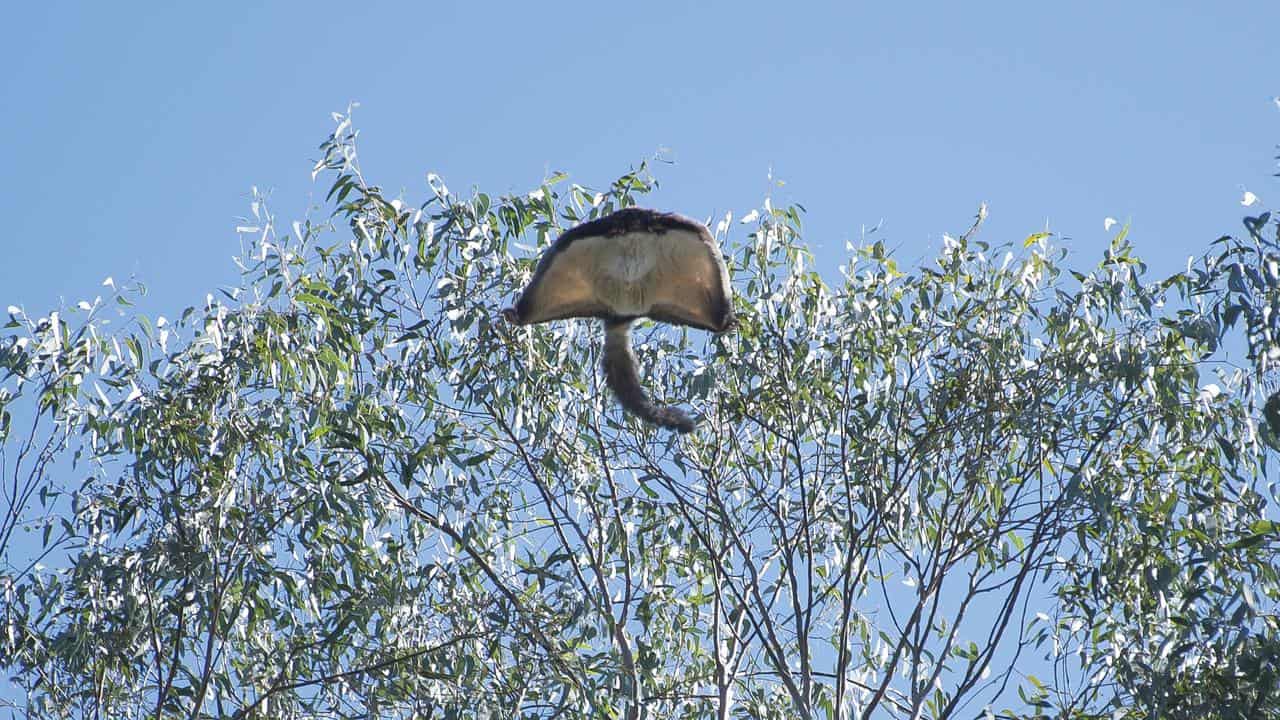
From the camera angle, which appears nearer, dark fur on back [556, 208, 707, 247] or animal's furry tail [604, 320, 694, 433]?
dark fur on back [556, 208, 707, 247]

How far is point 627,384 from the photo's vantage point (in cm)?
510

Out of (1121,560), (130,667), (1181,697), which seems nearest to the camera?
(1181,697)

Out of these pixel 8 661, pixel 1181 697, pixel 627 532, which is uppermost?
pixel 627 532

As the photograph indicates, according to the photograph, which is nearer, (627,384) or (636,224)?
(636,224)

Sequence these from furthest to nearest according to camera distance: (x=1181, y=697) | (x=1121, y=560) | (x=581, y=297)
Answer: (x=1121, y=560) → (x=1181, y=697) → (x=581, y=297)

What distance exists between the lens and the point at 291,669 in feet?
24.6

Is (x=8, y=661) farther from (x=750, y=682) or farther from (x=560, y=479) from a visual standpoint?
(x=750, y=682)

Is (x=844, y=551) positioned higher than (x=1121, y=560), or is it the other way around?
(x=844, y=551)

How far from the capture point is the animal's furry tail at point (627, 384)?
4.95 meters

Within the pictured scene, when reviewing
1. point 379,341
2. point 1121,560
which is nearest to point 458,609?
point 379,341

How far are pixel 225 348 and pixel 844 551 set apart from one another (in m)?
3.06

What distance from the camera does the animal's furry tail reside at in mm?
4945

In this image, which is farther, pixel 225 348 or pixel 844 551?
pixel 844 551

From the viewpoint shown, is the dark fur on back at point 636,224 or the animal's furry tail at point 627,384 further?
the animal's furry tail at point 627,384
